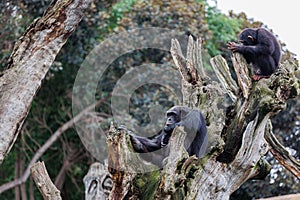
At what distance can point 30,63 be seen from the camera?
11.6ft

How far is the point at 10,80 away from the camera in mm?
3455

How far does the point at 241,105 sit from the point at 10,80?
5.13ft

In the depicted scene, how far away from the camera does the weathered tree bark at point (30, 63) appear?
336 centimetres

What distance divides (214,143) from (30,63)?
1397 millimetres

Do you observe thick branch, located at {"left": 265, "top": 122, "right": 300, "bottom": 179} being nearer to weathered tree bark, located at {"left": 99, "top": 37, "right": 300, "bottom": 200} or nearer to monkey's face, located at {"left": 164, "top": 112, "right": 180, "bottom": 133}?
weathered tree bark, located at {"left": 99, "top": 37, "right": 300, "bottom": 200}

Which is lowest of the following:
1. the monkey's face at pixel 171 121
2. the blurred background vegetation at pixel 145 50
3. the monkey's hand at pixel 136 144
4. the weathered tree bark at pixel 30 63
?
the blurred background vegetation at pixel 145 50

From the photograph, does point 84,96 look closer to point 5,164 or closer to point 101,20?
point 101,20

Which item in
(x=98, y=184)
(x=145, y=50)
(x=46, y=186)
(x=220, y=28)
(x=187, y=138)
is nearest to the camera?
(x=46, y=186)

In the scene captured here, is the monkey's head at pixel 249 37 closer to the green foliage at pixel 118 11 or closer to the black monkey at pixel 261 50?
the black monkey at pixel 261 50

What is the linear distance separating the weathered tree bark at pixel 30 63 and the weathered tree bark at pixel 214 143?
2.07ft

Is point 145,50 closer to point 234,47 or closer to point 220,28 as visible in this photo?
point 220,28

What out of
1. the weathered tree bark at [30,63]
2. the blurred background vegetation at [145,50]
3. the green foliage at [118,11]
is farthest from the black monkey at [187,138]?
the green foliage at [118,11]

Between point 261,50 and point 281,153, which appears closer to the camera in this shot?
point 281,153

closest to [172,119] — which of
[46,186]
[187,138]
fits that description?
[187,138]
